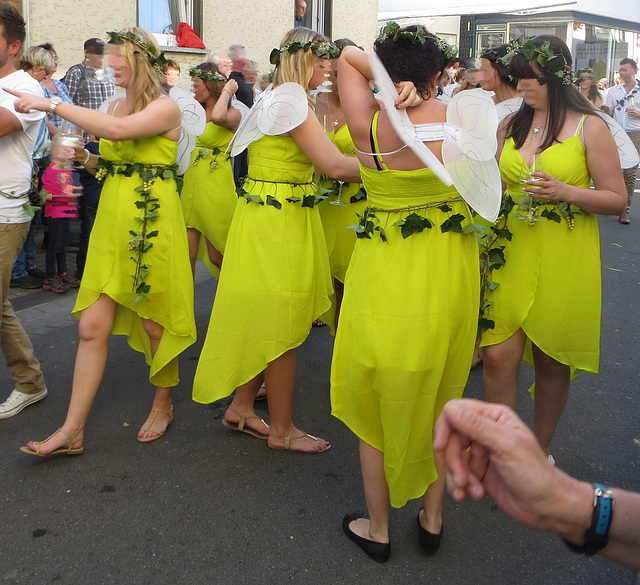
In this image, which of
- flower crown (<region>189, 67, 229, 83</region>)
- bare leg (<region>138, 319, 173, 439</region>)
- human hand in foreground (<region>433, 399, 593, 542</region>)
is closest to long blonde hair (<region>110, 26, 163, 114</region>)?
bare leg (<region>138, 319, 173, 439</region>)

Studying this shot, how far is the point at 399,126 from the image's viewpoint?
2447mm

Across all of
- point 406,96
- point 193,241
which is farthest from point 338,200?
point 406,96

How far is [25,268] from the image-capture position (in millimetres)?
7066

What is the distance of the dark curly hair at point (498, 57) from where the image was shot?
171 inches

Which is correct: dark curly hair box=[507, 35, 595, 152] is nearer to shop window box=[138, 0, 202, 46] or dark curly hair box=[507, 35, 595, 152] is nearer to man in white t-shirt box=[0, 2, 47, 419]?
man in white t-shirt box=[0, 2, 47, 419]

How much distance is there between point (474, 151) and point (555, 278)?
98 centimetres

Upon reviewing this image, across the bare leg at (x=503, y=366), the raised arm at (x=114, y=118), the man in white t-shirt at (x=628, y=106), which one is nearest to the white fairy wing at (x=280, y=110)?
the raised arm at (x=114, y=118)

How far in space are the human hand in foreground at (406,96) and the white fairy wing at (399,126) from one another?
0.07 feet

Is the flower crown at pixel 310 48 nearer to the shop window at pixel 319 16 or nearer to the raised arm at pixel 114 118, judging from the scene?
the raised arm at pixel 114 118

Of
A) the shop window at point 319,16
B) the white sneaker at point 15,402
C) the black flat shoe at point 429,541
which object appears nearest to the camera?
the black flat shoe at point 429,541

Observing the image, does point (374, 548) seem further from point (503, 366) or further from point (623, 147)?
point (623, 147)

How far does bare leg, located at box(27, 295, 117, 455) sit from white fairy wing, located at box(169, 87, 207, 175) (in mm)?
943

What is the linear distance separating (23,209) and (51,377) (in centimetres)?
130

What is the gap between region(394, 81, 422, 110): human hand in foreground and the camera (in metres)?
2.49
